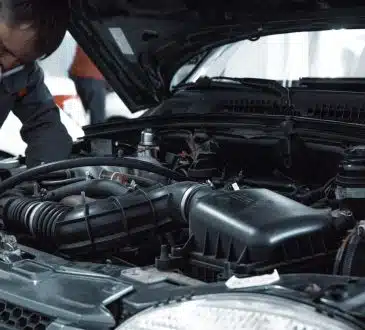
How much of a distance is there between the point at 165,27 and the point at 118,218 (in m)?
1.13

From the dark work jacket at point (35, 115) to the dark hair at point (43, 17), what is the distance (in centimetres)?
23

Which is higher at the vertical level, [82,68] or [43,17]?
[43,17]

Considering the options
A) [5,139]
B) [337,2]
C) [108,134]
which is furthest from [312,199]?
[5,139]

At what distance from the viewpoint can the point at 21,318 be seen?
1268 millimetres

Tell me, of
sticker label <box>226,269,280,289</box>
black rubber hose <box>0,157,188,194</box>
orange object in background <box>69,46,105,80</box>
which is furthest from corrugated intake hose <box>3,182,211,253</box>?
orange object in background <box>69,46,105,80</box>

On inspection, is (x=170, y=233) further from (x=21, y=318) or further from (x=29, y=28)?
(x=29, y=28)

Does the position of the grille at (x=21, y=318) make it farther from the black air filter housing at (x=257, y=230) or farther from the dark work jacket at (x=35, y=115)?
the dark work jacket at (x=35, y=115)

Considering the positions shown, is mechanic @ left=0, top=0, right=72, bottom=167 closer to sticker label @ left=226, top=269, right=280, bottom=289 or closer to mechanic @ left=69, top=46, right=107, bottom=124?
sticker label @ left=226, top=269, right=280, bottom=289

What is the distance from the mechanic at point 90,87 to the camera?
5.66m

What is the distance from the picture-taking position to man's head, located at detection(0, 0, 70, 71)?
2.01m

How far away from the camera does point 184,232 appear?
1.66 m

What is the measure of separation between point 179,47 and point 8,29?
783 millimetres

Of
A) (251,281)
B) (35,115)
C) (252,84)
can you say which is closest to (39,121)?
(35,115)

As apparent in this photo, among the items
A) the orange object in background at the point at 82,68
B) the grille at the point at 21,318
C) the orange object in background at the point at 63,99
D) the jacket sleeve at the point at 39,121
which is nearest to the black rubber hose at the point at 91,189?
the grille at the point at 21,318
